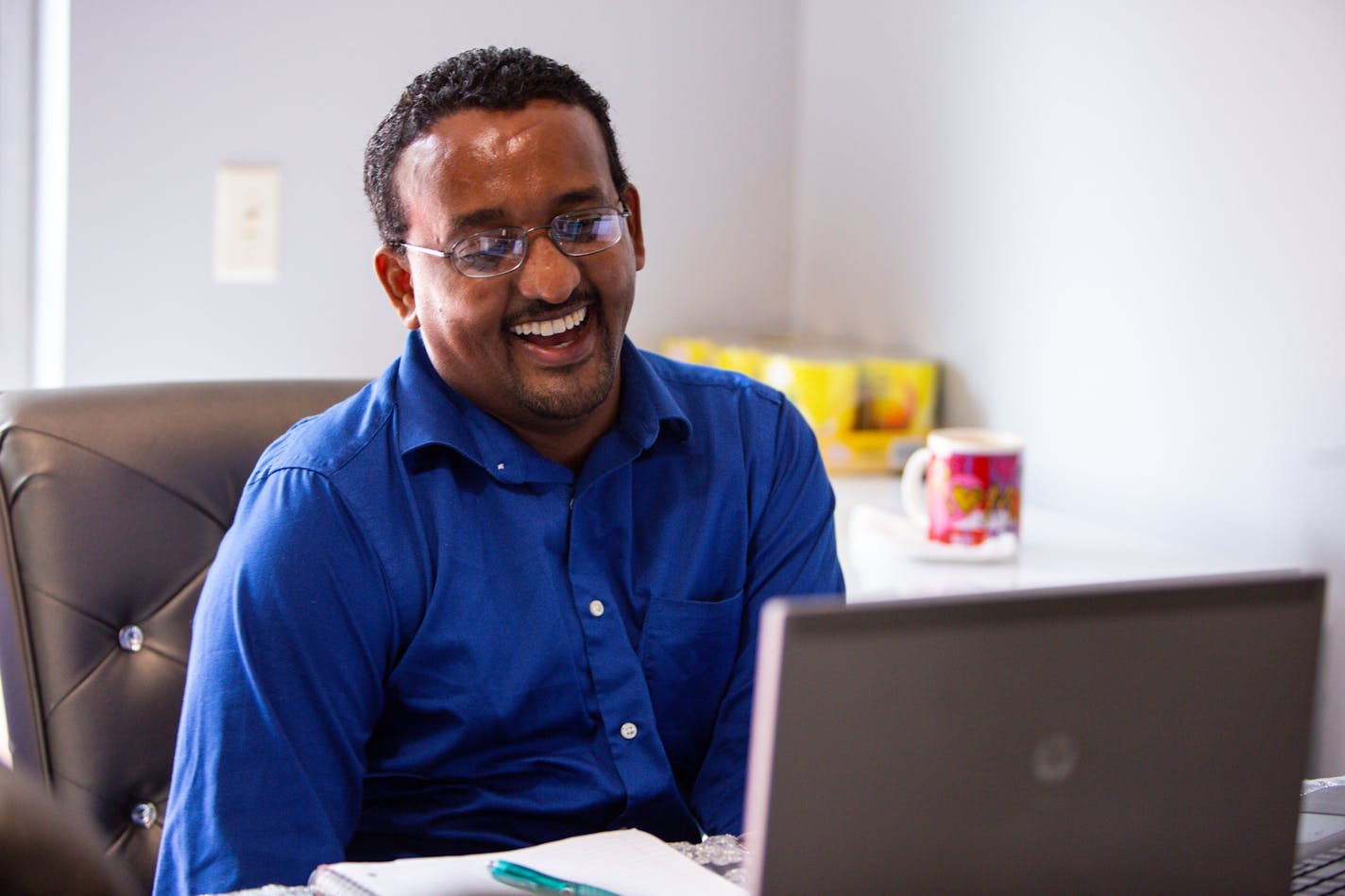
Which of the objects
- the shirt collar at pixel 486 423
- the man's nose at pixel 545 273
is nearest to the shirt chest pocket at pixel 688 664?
the shirt collar at pixel 486 423

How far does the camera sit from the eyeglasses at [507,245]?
1.22 m

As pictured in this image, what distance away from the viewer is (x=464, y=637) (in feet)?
3.73

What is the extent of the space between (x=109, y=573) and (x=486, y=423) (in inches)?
13.9

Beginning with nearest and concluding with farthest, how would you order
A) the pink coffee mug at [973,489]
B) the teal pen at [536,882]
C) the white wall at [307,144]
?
the teal pen at [536,882] → the pink coffee mug at [973,489] → the white wall at [307,144]

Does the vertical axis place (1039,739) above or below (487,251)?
below

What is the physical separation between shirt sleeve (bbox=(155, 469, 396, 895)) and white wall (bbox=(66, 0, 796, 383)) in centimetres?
103

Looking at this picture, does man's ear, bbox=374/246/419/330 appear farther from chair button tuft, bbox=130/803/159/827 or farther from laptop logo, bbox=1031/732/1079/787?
laptop logo, bbox=1031/732/1079/787

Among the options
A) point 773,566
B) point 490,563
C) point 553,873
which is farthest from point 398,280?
point 553,873

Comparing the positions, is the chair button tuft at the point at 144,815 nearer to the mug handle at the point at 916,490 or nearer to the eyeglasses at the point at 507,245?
the eyeglasses at the point at 507,245

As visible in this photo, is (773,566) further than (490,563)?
Yes

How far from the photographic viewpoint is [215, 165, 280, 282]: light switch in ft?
6.84

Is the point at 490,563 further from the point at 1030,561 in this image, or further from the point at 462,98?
Result: the point at 1030,561

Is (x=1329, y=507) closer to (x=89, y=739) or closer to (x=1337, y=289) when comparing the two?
(x=1337, y=289)

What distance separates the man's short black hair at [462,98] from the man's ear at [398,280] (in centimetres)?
1
